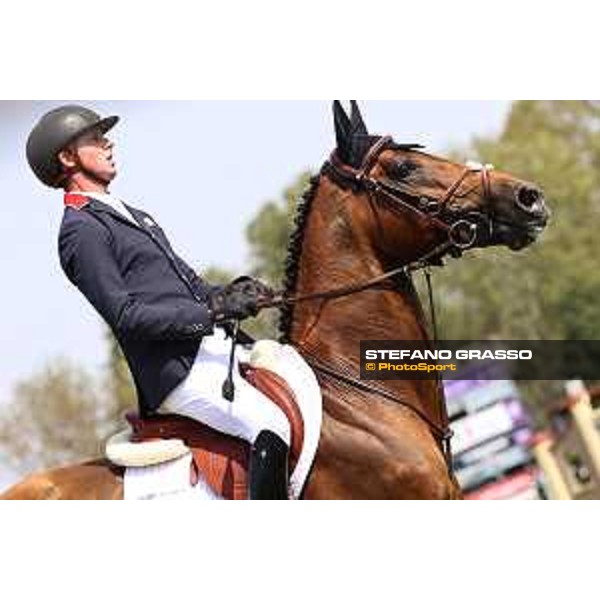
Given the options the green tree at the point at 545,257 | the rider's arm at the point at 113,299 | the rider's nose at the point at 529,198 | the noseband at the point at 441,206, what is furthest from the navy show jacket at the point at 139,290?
the green tree at the point at 545,257

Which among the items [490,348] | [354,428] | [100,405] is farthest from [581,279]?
[354,428]

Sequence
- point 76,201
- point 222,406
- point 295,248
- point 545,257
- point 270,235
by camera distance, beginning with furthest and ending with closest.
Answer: point 545,257, point 270,235, point 295,248, point 76,201, point 222,406

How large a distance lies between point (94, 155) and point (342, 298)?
39.9 inches

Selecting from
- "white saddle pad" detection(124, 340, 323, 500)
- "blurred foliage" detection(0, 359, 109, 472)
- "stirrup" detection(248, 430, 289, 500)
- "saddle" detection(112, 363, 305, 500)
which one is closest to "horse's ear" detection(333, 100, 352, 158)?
"white saddle pad" detection(124, 340, 323, 500)

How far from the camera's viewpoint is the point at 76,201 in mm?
4391

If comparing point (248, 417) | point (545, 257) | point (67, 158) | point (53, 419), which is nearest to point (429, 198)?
point (248, 417)

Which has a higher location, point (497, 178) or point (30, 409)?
point (30, 409)

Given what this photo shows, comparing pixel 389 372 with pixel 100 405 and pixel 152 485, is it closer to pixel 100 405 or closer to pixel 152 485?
pixel 152 485

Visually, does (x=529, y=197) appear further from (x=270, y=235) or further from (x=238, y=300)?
(x=270, y=235)

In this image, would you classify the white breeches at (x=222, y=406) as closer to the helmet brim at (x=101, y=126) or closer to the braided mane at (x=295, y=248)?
the braided mane at (x=295, y=248)

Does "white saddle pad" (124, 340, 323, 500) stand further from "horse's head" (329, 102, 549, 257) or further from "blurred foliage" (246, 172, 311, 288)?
"blurred foliage" (246, 172, 311, 288)

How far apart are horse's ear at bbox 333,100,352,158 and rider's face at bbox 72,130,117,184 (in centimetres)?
82
